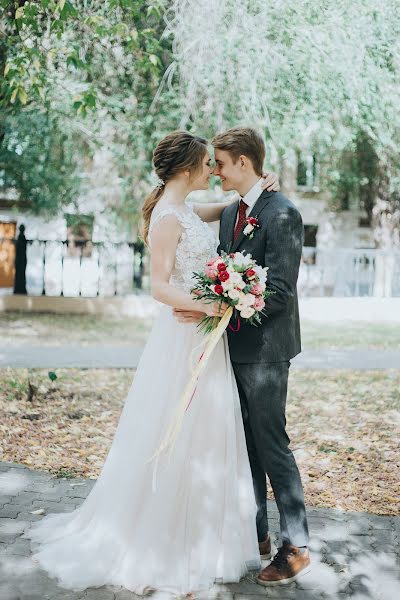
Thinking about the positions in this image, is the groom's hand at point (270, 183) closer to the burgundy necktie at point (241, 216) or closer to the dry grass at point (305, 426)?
the burgundy necktie at point (241, 216)

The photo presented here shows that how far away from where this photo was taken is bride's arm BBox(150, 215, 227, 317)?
152 inches

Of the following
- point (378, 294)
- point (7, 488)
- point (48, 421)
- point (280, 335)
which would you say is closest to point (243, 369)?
point (280, 335)

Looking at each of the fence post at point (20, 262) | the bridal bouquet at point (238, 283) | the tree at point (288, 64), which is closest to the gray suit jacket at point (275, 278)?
the bridal bouquet at point (238, 283)

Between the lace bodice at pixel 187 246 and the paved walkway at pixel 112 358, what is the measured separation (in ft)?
20.8

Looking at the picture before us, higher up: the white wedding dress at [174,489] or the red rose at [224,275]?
the red rose at [224,275]

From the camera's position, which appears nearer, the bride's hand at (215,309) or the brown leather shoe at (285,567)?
the bride's hand at (215,309)

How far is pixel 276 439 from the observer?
3857 mm

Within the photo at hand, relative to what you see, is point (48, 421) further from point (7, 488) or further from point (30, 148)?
point (30, 148)

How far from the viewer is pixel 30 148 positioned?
16.2 meters

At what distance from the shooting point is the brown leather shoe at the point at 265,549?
13.6ft

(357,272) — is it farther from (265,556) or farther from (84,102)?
(265,556)

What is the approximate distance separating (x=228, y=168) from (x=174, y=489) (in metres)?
1.78

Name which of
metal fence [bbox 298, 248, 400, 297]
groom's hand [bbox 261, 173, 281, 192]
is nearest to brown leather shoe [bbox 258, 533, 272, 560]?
groom's hand [bbox 261, 173, 281, 192]

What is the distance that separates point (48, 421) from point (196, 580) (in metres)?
3.93
